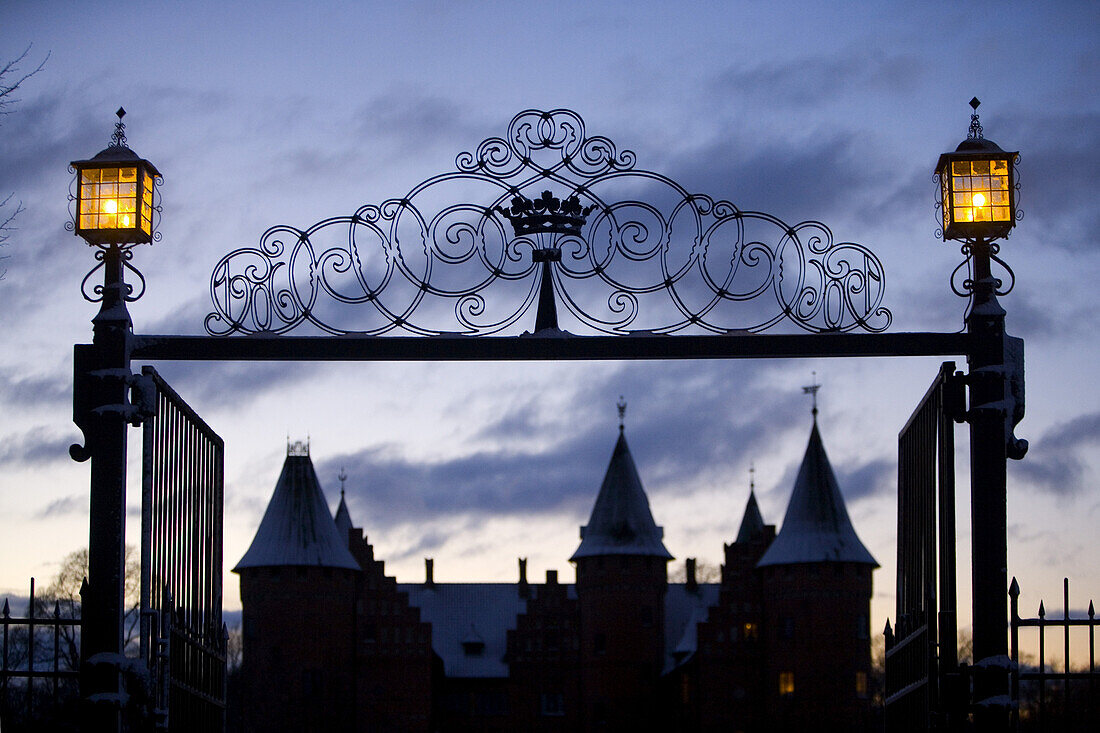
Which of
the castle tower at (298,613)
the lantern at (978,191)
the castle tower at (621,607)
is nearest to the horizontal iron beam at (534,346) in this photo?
the lantern at (978,191)

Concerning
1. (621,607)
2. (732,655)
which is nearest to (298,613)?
(621,607)

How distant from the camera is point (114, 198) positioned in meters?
9.79

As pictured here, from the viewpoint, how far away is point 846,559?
167 ft

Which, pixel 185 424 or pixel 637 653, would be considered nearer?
pixel 185 424

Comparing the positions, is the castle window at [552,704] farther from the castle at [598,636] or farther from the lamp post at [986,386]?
the lamp post at [986,386]

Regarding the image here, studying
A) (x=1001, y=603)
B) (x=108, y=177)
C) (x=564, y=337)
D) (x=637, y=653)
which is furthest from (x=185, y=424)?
(x=637, y=653)

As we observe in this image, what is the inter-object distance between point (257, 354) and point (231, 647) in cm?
6512

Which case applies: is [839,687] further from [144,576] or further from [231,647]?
[144,576]

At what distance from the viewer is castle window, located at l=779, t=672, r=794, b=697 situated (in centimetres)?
4978

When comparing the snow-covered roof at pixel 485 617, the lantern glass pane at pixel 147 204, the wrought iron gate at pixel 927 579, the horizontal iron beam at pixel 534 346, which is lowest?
the snow-covered roof at pixel 485 617

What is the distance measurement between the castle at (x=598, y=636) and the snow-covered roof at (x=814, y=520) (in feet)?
0.16

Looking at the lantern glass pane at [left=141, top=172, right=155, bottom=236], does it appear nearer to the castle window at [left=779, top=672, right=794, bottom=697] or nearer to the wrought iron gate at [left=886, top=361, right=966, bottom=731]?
the wrought iron gate at [left=886, top=361, right=966, bottom=731]

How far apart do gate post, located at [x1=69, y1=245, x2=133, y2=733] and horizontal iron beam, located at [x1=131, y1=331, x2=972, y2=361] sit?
0.74 ft

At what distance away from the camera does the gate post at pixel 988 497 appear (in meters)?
9.31
